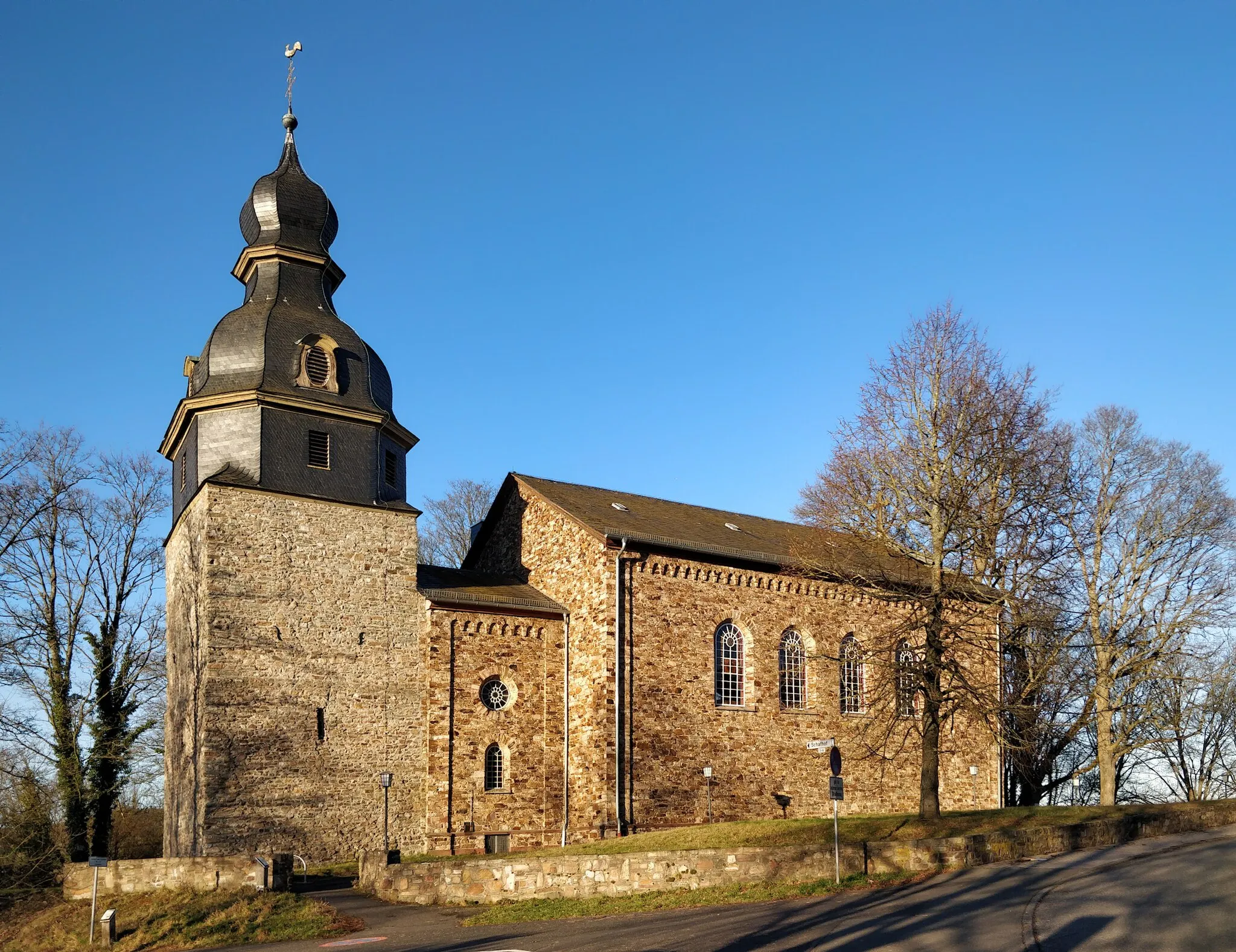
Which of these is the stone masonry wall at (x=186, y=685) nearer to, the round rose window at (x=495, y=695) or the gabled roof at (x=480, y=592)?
the gabled roof at (x=480, y=592)

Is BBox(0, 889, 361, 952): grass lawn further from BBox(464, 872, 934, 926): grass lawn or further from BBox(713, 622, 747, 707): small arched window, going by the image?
BBox(713, 622, 747, 707): small arched window

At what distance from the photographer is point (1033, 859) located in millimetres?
18297

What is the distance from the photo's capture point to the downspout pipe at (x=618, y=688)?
25.0 metres

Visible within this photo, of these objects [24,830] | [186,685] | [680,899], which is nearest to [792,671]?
[680,899]

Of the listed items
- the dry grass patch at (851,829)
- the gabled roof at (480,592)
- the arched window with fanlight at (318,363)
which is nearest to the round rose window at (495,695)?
the gabled roof at (480,592)

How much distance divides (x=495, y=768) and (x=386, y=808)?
8.78 feet

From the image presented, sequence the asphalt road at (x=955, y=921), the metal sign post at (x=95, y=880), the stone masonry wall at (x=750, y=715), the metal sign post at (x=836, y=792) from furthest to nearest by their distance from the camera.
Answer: the stone masonry wall at (x=750, y=715) → the metal sign post at (x=95, y=880) → the metal sign post at (x=836, y=792) → the asphalt road at (x=955, y=921)

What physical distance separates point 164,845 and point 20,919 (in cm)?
604

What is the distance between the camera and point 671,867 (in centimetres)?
1747

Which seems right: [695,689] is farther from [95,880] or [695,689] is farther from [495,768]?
[95,880]

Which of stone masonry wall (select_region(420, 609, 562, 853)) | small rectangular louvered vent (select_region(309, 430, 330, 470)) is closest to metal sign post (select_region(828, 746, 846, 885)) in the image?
stone masonry wall (select_region(420, 609, 562, 853))

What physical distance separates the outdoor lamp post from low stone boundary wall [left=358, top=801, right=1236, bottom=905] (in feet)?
17.4

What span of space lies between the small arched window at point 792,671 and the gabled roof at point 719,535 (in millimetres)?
2059

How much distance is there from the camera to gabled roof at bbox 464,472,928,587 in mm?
24922
